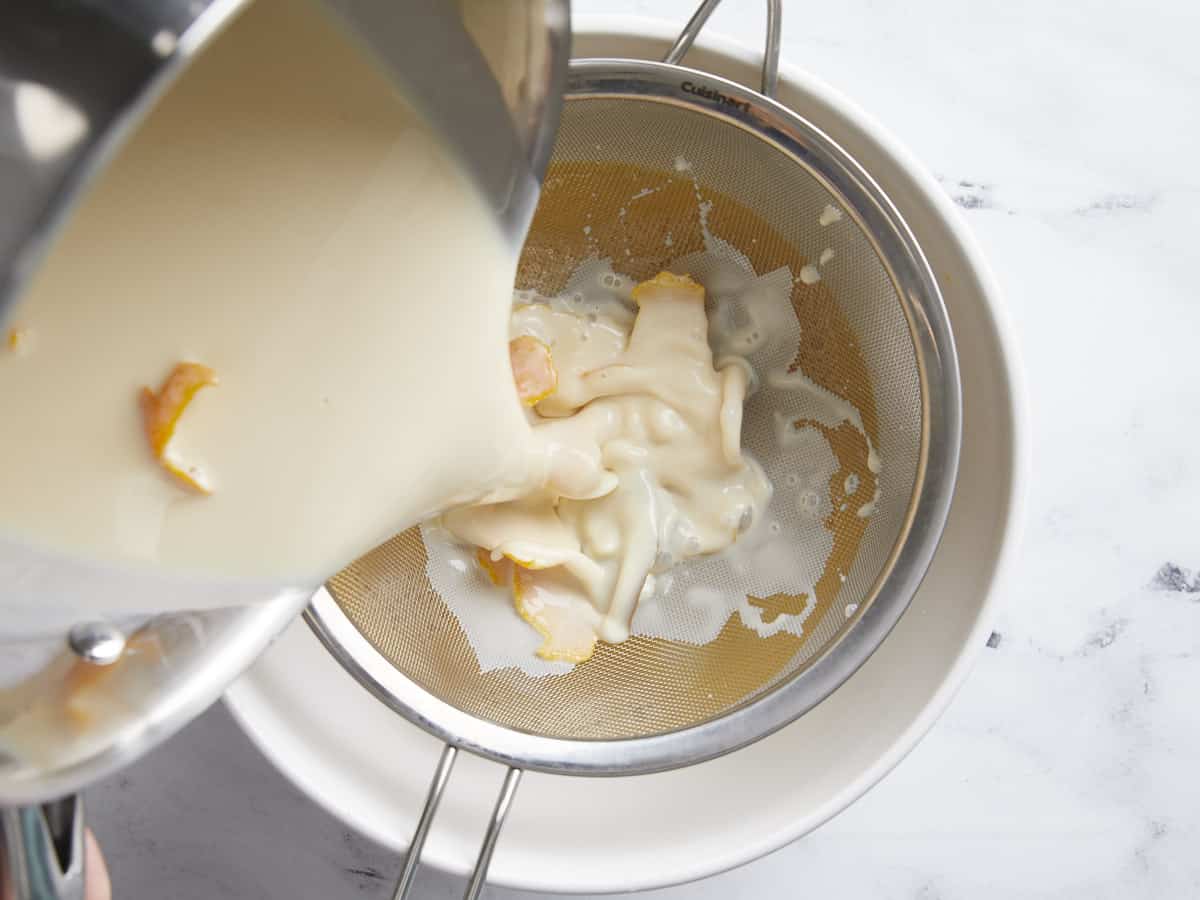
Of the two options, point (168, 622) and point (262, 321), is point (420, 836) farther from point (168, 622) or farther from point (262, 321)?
point (262, 321)

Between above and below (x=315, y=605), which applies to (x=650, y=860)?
below

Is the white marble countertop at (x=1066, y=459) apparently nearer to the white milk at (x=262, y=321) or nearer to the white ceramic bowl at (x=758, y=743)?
the white ceramic bowl at (x=758, y=743)

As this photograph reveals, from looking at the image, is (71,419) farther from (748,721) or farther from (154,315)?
(748,721)

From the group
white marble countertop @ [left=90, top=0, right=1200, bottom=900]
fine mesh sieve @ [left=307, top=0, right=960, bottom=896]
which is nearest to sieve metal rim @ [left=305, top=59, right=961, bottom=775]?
fine mesh sieve @ [left=307, top=0, right=960, bottom=896]

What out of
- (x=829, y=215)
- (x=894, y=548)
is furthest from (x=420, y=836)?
(x=829, y=215)

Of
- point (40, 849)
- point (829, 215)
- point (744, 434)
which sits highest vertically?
point (829, 215)

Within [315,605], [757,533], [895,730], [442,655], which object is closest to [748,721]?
[895,730]

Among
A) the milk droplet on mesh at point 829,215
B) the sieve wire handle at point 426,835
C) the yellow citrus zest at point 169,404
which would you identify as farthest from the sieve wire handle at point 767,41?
the sieve wire handle at point 426,835
